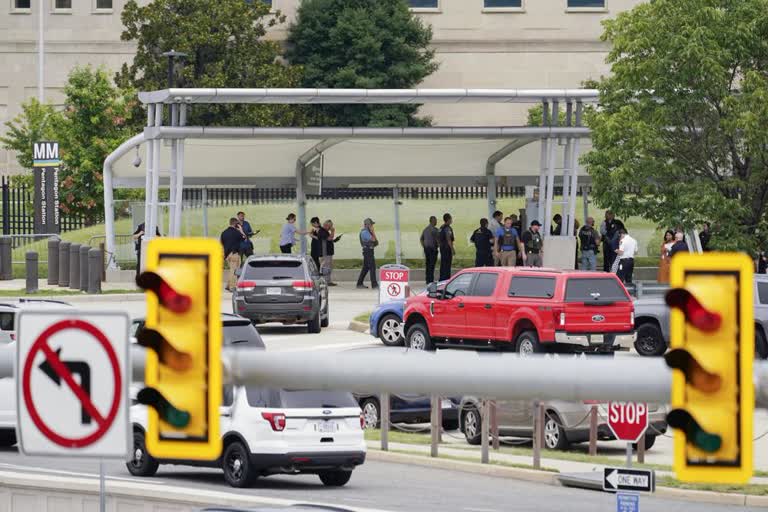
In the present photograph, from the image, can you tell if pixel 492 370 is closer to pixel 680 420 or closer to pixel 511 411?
pixel 680 420

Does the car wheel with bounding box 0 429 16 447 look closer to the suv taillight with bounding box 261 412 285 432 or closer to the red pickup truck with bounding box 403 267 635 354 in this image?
the suv taillight with bounding box 261 412 285 432

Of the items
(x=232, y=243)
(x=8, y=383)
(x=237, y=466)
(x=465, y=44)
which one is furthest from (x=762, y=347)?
(x=465, y=44)

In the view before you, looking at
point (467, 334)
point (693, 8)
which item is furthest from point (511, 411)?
point (693, 8)

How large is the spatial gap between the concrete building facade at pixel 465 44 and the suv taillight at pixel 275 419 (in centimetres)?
6093

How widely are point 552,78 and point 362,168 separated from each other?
123ft

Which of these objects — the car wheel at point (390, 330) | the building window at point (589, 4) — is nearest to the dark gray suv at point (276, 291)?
the car wheel at point (390, 330)

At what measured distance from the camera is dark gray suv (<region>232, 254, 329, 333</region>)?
34.1 metres

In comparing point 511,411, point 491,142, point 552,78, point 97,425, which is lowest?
point 511,411

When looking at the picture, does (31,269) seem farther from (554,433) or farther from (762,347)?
(762,347)

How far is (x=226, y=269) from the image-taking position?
43688mm

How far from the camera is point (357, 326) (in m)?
35.4

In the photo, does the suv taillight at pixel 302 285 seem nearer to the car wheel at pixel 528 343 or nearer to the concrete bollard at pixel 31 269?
the car wheel at pixel 528 343

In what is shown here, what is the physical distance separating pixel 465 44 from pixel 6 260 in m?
40.5

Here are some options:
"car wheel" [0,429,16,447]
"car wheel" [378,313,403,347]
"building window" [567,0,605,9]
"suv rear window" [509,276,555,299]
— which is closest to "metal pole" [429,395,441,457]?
"suv rear window" [509,276,555,299]
